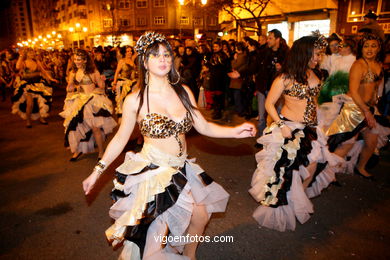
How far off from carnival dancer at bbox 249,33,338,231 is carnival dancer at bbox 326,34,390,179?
1.18m

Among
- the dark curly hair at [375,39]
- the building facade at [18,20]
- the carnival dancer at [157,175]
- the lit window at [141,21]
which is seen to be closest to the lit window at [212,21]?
the lit window at [141,21]

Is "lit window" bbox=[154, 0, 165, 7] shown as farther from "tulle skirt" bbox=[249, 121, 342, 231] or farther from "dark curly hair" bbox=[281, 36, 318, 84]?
"tulle skirt" bbox=[249, 121, 342, 231]

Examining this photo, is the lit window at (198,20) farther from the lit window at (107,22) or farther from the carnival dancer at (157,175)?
the carnival dancer at (157,175)

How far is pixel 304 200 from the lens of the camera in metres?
3.60

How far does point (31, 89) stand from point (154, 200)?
8.34 m

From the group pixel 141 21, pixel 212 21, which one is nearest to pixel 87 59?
pixel 141 21

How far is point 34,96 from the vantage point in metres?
9.25

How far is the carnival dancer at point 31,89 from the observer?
29.7ft

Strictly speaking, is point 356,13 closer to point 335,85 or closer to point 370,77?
point 335,85

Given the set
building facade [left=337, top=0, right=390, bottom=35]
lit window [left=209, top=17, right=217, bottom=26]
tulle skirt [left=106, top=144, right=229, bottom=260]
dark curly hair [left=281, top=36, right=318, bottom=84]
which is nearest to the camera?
tulle skirt [left=106, top=144, right=229, bottom=260]

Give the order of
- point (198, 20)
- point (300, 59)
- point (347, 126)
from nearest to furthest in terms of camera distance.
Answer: point (300, 59), point (347, 126), point (198, 20)

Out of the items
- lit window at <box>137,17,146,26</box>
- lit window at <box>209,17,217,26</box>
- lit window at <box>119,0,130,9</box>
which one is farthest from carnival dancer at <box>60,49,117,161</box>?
lit window at <box>119,0,130,9</box>

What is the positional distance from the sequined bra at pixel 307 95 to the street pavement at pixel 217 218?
1323 millimetres

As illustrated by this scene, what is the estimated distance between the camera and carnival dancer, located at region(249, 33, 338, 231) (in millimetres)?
3553
